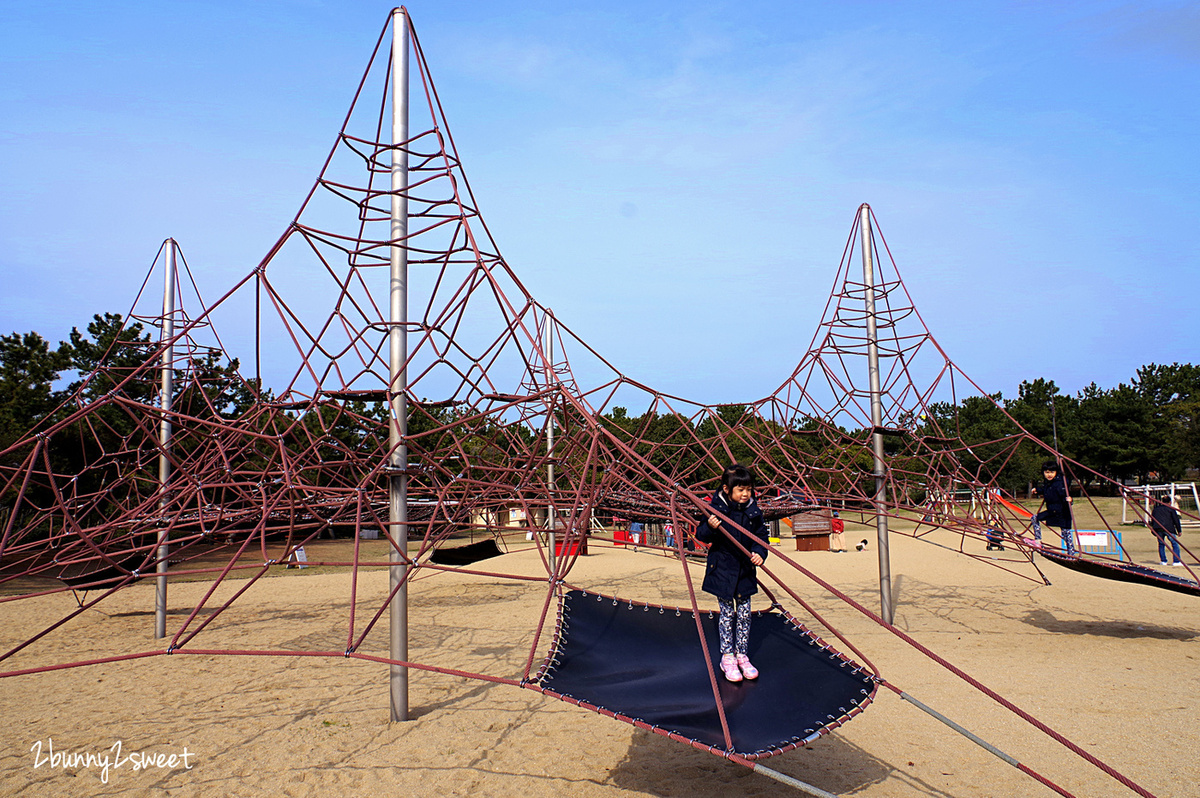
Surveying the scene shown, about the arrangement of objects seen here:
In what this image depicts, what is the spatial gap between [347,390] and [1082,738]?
17.6 ft

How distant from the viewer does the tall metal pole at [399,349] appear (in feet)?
17.1

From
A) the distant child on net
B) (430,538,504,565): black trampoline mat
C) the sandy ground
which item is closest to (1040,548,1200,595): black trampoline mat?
the sandy ground

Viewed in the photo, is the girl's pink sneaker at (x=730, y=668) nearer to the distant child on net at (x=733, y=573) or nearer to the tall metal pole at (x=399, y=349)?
the distant child on net at (x=733, y=573)

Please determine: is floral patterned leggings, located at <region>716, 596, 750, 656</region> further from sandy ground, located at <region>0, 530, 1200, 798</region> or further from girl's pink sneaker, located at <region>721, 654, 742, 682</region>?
sandy ground, located at <region>0, 530, 1200, 798</region>

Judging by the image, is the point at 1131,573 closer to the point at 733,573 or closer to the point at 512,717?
the point at 733,573

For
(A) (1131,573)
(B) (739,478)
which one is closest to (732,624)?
(B) (739,478)

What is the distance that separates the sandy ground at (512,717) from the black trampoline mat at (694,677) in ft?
2.34

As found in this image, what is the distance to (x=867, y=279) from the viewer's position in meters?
8.69

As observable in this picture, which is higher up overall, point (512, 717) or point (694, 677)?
point (694, 677)

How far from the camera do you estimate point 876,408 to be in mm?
8227

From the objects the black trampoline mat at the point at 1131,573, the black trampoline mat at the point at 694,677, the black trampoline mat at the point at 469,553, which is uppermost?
the black trampoline mat at the point at 1131,573

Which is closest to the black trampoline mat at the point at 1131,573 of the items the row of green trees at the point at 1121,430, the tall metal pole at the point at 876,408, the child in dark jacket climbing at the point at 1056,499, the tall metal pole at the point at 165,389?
the child in dark jacket climbing at the point at 1056,499

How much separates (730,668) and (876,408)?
4955 mm

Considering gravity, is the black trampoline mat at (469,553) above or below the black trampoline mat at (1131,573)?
below
